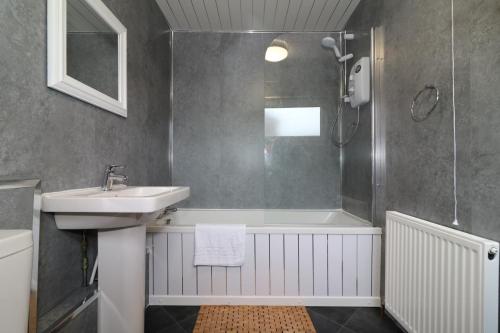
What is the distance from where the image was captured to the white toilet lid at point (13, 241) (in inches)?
23.9

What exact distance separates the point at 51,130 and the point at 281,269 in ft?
5.37

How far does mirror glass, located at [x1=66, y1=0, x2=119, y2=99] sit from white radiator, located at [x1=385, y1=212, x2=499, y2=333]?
1860 millimetres

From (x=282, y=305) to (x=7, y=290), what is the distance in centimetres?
168

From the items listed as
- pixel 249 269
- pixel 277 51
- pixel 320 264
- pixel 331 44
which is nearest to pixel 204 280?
pixel 249 269

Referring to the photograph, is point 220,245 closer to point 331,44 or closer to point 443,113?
point 443,113

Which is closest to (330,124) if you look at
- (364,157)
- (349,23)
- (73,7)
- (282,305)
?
(364,157)

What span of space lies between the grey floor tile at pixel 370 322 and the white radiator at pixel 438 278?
0.42 feet

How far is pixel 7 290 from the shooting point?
2.01 ft

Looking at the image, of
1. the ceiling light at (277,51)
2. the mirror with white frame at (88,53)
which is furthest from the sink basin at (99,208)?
the ceiling light at (277,51)

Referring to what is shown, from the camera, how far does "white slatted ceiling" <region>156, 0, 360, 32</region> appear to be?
87.4 inches

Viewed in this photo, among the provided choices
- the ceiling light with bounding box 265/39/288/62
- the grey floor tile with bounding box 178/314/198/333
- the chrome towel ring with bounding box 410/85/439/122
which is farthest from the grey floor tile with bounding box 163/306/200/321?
the ceiling light with bounding box 265/39/288/62

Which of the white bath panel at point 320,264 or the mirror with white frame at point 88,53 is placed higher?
the mirror with white frame at point 88,53

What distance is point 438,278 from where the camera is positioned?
1.21 metres

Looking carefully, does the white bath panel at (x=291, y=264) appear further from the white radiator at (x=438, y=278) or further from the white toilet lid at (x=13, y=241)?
the white toilet lid at (x=13, y=241)
